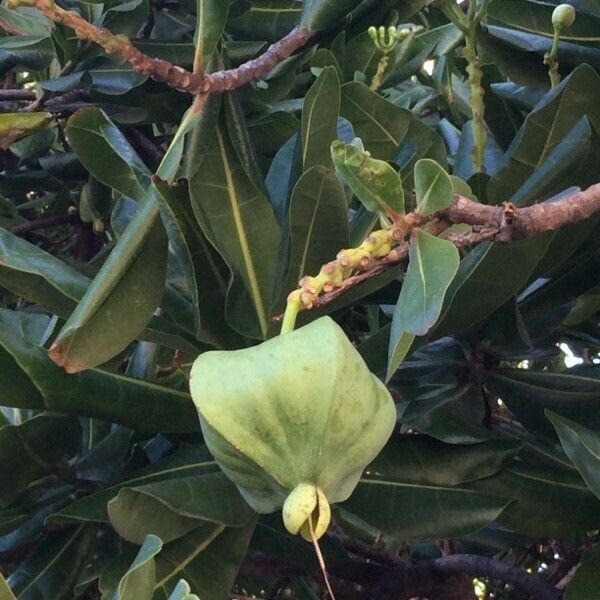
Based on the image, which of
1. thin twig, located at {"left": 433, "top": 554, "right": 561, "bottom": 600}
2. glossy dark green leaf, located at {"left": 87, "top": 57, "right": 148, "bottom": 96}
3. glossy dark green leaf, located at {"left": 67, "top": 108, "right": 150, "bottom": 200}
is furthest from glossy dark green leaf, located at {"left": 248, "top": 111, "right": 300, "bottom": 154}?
thin twig, located at {"left": 433, "top": 554, "right": 561, "bottom": 600}

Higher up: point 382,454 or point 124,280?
point 124,280

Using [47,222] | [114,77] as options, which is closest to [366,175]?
[114,77]

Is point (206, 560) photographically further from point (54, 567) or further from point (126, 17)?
point (126, 17)

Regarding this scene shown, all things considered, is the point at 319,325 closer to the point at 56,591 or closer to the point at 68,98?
the point at 56,591

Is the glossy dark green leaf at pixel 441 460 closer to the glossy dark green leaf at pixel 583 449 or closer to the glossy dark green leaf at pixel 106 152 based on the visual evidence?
the glossy dark green leaf at pixel 583 449

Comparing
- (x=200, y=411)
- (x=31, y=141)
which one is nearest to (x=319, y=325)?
(x=200, y=411)

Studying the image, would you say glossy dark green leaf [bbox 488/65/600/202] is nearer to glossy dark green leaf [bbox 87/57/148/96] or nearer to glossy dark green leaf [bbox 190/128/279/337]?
glossy dark green leaf [bbox 190/128/279/337]
